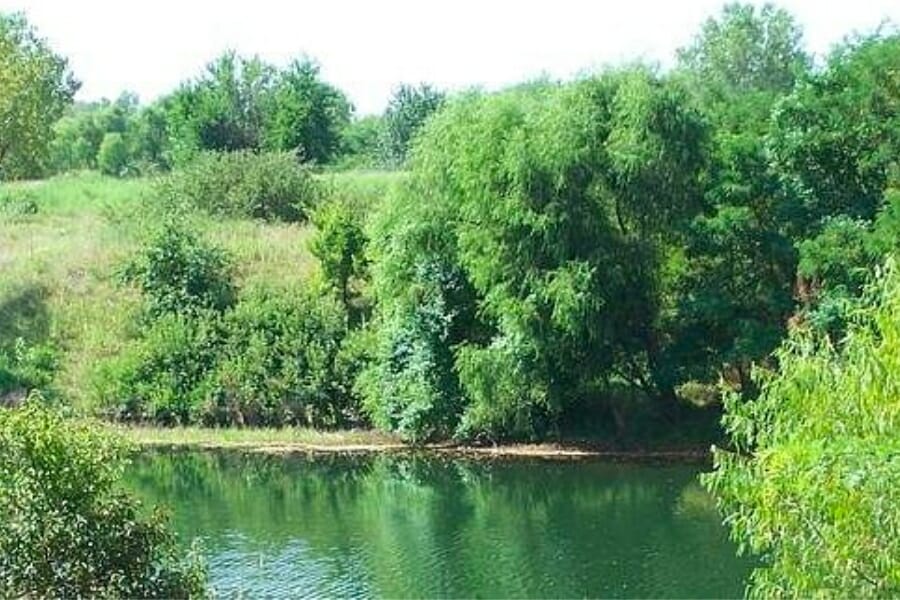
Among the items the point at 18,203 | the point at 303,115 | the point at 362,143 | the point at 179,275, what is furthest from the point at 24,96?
the point at 362,143

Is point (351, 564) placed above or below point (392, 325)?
below

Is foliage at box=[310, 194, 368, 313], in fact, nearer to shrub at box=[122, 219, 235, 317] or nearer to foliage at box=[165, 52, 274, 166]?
shrub at box=[122, 219, 235, 317]

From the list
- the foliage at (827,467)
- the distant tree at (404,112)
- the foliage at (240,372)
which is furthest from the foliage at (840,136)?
the distant tree at (404,112)

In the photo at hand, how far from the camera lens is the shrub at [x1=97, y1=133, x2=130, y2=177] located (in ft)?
267

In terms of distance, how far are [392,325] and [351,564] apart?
12732mm

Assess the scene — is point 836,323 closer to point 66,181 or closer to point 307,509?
point 307,509

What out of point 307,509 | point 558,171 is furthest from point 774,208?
point 307,509

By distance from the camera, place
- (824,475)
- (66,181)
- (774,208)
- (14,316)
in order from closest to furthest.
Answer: (824,475)
(774,208)
(14,316)
(66,181)

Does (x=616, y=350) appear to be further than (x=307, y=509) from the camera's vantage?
Yes

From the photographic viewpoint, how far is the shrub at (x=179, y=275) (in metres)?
38.8

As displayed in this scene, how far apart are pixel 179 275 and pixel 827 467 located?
30442 mm

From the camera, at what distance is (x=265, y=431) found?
35.4 meters

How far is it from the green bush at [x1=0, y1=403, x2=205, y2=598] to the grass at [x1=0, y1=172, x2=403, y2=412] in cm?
2307

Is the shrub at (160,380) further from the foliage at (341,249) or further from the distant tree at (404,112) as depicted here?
the distant tree at (404,112)
